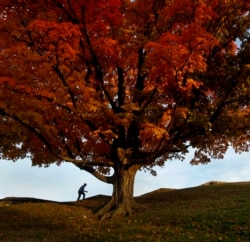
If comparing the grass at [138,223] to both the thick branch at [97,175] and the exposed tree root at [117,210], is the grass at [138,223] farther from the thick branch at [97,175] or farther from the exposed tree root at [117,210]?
the thick branch at [97,175]

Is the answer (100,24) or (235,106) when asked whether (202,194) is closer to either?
(235,106)

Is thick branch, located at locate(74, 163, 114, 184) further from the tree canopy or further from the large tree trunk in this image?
the large tree trunk

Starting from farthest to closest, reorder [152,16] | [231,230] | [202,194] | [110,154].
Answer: [202,194]
[110,154]
[152,16]
[231,230]

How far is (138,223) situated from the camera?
76.7ft

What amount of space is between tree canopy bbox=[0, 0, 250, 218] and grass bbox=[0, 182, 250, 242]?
2.84 meters

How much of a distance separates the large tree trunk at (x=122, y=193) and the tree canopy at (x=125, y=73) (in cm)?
8

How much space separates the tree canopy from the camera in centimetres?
2273

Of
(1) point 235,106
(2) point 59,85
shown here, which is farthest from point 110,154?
(1) point 235,106

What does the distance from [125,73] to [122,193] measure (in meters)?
8.13

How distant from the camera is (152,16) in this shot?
84.7 ft

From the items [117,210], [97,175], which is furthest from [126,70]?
[117,210]

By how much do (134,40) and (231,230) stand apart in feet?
41.4

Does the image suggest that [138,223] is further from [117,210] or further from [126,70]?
[126,70]

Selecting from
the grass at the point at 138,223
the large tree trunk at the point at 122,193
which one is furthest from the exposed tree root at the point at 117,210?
the grass at the point at 138,223
